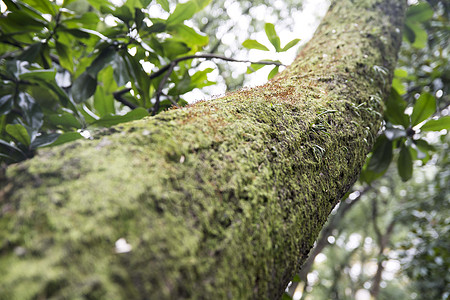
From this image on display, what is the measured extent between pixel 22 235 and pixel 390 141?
1.74 m

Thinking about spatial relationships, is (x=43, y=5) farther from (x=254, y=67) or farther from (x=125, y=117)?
(x=254, y=67)

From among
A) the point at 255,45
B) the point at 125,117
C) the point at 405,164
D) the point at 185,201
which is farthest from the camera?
the point at 405,164

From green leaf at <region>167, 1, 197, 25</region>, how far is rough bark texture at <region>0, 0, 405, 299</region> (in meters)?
0.81

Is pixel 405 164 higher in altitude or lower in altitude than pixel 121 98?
lower

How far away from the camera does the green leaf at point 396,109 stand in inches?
66.7

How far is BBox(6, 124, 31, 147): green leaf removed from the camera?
116cm

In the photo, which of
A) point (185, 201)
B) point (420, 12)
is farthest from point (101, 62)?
point (420, 12)

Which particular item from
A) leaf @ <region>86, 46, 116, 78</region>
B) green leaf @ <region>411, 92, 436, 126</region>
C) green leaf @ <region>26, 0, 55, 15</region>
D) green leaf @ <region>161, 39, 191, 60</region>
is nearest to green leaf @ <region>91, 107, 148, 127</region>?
leaf @ <region>86, 46, 116, 78</region>

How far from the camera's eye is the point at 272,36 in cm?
159

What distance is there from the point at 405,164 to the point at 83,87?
1876mm

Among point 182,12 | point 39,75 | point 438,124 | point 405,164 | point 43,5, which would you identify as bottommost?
point 405,164

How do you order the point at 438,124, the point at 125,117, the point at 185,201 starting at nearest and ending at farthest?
the point at 185,201 < the point at 125,117 < the point at 438,124

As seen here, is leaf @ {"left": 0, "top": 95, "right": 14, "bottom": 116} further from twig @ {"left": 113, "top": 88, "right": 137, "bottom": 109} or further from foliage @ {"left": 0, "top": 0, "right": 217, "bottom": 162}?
twig @ {"left": 113, "top": 88, "right": 137, "bottom": 109}

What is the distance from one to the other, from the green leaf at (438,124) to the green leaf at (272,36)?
88 centimetres
